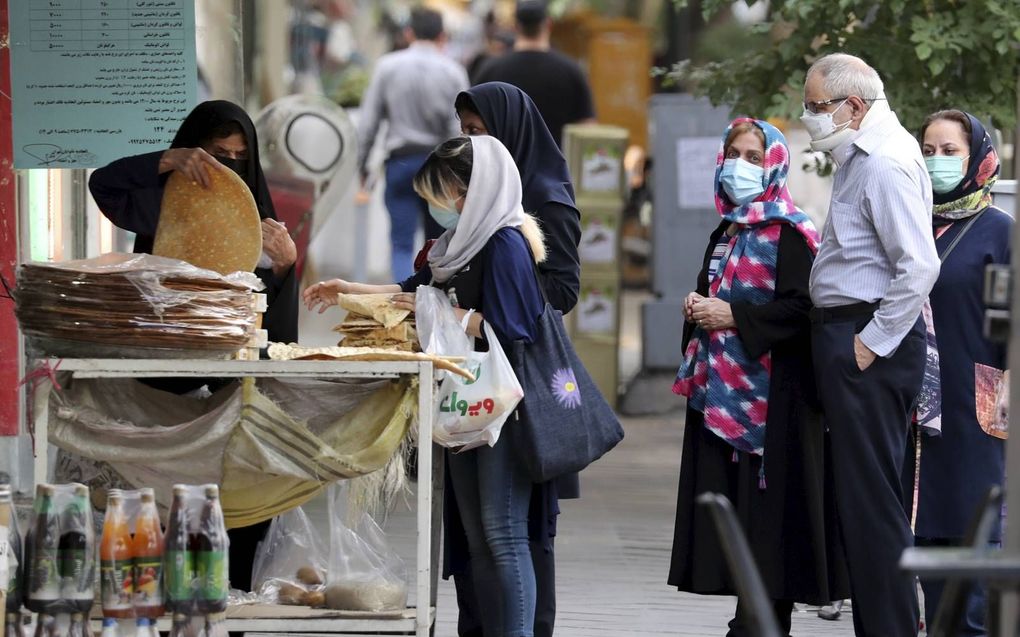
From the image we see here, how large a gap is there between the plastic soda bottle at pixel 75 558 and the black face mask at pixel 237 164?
146 centimetres

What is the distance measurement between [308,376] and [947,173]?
7.33ft

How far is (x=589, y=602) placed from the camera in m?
6.41

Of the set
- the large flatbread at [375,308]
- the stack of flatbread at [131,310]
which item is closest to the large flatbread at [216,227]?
the large flatbread at [375,308]

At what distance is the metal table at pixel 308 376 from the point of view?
175 inches

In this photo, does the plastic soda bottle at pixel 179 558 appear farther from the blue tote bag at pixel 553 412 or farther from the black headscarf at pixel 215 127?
the black headscarf at pixel 215 127

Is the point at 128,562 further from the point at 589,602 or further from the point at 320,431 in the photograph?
the point at 589,602

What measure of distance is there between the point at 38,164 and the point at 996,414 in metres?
3.24

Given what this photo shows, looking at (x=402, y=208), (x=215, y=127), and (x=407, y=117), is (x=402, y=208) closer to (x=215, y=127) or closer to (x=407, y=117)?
(x=407, y=117)

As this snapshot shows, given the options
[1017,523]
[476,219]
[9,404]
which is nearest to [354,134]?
[9,404]

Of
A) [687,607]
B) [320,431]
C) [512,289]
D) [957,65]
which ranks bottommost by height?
[687,607]

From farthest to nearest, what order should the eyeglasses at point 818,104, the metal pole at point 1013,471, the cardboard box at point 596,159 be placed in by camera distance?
the cardboard box at point 596,159 < the eyeglasses at point 818,104 < the metal pole at point 1013,471

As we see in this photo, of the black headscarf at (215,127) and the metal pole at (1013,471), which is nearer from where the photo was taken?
the metal pole at (1013,471)

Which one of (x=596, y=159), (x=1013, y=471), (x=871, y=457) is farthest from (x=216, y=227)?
(x=596, y=159)

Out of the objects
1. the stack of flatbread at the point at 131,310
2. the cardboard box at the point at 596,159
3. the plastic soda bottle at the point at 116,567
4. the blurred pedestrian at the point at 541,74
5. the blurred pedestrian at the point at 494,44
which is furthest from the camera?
the blurred pedestrian at the point at 494,44
